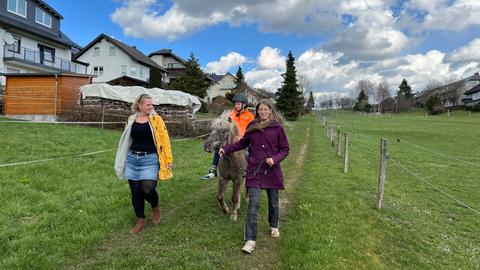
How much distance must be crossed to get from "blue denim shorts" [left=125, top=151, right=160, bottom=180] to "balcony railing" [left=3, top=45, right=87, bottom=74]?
33.6 m

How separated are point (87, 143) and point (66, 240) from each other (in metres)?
8.78

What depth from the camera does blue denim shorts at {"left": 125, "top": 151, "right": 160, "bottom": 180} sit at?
529 cm

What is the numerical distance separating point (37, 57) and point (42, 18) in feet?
17.2

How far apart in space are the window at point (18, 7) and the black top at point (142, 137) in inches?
1440

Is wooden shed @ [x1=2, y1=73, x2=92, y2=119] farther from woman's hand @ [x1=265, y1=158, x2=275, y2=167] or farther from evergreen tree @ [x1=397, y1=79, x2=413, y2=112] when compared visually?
evergreen tree @ [x1=397, y1=79, x2=413, y2=112]

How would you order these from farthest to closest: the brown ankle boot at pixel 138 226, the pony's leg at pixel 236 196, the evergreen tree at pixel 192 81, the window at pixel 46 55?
1. the evergreen tree at pixel 192 81
2. the window at pixel 46 55
3. the pony's leg at pixel 236 196
4. the brown ankle boot at pixel 138 226

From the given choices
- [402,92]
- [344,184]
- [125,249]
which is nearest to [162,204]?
[125,249]

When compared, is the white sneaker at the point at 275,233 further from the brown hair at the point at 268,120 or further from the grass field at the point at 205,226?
the brown hair at the point at 268,120

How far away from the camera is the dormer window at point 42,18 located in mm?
37438

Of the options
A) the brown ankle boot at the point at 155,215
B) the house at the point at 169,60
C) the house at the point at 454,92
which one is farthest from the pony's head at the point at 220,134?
the house at the point at 454,92

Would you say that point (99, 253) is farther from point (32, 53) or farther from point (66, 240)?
point (32, 53)

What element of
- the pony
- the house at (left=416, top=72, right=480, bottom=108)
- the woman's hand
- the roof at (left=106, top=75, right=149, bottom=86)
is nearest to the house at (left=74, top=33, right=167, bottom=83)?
the roof at (left=106, top=75, right=149, bottom=86)

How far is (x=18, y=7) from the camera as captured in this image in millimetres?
34938

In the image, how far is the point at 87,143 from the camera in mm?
13086
